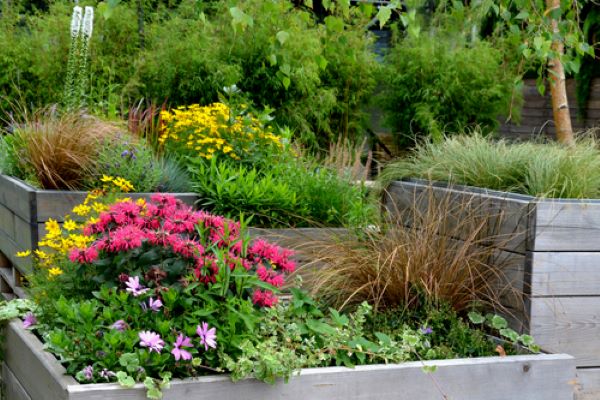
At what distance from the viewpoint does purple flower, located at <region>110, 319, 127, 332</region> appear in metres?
2.47

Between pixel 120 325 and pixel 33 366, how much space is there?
0.38 meters

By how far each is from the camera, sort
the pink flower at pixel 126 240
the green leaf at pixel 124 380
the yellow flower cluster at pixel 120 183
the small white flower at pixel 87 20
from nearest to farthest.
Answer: the green leaf at pixel 124 380, the pink flower at pixel 126 240, the yellow flower cluster at pixel 120 183, the small white flower at pixel 87 20

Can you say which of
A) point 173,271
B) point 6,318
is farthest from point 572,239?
point 6,318

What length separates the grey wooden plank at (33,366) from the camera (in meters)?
2.38

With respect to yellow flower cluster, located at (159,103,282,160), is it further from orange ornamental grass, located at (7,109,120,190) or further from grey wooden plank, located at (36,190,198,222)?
grey wooden plank, located at (36,190,198,222)

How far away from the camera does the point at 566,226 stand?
3098 mm

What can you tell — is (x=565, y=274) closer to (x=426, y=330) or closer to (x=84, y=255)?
(x=426, y=330)

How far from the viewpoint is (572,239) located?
311 centimetres

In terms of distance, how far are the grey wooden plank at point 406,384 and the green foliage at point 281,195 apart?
1.30m

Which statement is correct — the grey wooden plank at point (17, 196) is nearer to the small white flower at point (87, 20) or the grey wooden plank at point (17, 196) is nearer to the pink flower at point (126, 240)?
the small white flower at point (87, 20)

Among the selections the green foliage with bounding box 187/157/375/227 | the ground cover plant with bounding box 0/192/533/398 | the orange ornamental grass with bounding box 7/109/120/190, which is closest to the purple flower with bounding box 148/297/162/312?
the ground cover plant with bounding box 0/192/533/398

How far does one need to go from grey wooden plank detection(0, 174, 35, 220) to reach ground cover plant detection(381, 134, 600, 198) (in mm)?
1737

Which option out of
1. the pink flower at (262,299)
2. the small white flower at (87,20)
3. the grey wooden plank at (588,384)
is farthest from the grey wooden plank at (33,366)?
the small white flower at (87,20)

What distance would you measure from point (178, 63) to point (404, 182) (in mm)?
3267
